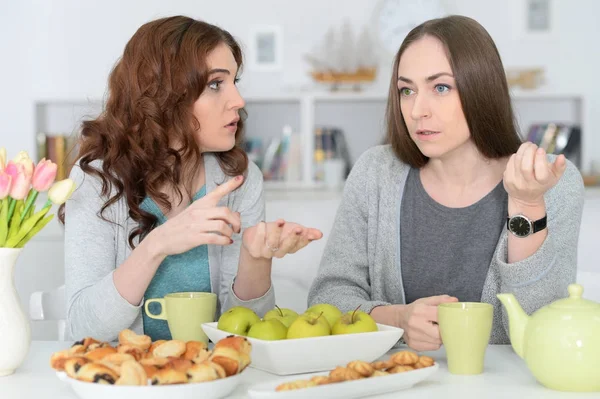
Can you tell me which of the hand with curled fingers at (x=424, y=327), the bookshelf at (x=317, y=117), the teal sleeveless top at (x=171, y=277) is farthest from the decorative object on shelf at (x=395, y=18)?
the hand with curled fingers at (x=424, y=327)

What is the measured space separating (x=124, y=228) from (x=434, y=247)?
0.69 m

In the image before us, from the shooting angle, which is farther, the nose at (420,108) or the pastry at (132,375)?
the nose at (420,108)

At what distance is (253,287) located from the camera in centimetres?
165

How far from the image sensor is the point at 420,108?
174 centimetres

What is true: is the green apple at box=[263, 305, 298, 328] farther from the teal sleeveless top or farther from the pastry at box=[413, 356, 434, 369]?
the teal sleeveless top

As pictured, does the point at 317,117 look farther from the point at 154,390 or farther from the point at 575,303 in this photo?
the point at 154,390

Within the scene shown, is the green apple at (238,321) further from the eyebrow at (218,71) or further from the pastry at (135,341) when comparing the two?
the eyebrow at (218,71)

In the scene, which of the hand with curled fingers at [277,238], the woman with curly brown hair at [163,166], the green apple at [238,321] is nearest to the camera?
the green apple at [238,321]

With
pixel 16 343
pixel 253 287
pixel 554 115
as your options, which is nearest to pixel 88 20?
pixel 554 115

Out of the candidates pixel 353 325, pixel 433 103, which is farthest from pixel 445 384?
pixel 433 103

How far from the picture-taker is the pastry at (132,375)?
1.01 metres

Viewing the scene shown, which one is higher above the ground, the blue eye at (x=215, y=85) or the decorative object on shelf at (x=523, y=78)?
the decorative object on shelf at (x=523, y=78)

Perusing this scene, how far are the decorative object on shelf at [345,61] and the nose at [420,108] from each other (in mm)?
2598

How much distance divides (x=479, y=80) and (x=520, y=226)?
1.37 feet
